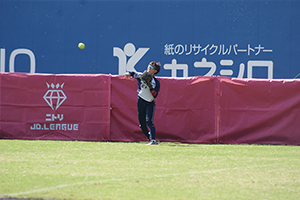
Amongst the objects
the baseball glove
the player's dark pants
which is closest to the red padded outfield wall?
the player's dark pants

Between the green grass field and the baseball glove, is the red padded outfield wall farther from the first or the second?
the baseball glove

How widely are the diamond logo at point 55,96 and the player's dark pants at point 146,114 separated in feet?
6.27

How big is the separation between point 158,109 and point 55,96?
232cm

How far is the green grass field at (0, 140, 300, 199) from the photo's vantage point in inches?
173

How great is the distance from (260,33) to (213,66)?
1615 mm

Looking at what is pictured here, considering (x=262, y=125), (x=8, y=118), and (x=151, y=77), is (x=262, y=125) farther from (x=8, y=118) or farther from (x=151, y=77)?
(x=8, y=118)

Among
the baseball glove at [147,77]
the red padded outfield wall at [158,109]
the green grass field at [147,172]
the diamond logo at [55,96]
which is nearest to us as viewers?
the green grass field at [147,172]

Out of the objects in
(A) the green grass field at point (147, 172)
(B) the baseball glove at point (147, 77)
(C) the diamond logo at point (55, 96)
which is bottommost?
(A) the green grass field at point (147, 172)

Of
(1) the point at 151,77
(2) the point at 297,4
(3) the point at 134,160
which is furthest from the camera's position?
(2) the point at 297,4

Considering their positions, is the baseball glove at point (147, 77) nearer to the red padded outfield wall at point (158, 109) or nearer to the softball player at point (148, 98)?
the softball player at point (148, 98)

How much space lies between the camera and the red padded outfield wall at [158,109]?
9008mm

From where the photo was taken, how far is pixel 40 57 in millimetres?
12211

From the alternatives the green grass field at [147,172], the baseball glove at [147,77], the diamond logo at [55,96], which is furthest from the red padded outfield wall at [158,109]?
the baseball glove at [147,77]

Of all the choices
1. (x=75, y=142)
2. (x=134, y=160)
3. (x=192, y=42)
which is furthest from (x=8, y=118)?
(x=192, y=42)
